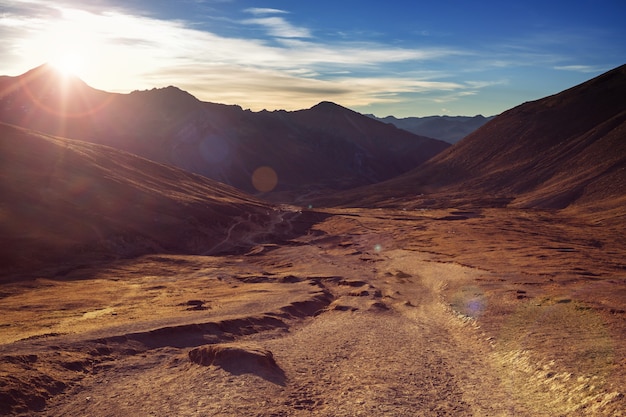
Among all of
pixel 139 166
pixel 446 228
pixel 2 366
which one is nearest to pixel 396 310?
pixel 2 366

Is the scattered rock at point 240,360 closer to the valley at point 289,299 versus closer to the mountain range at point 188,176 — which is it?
the valley at point 289,299

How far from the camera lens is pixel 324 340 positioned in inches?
1056

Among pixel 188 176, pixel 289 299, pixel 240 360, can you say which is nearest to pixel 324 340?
pixel 240 360

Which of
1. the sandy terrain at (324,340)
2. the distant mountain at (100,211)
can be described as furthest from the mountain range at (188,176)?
the sandy terrain at (324,340)

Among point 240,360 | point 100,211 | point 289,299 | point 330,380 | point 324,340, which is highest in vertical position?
point 100,211

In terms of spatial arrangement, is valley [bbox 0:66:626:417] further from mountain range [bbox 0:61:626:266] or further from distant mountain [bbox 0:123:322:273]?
mountain range [bbox 0:61:626:266]

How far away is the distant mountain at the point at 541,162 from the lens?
117375 mm

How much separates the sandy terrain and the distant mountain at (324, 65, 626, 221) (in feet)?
214

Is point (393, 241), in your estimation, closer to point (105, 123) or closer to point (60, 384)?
point (60, 384)

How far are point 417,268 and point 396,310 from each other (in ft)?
58.5

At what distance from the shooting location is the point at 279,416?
56.9 feet

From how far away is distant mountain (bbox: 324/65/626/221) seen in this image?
117375mm

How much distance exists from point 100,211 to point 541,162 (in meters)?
123

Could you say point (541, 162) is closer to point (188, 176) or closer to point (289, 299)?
point (188, 176)
